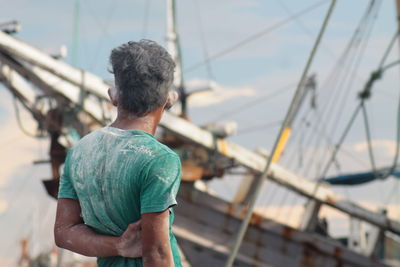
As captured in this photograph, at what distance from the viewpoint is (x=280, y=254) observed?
20797 millimetres

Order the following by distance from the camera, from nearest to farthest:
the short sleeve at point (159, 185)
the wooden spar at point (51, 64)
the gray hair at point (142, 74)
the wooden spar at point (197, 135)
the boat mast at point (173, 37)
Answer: the short sleeve at point (159, 185) < the gray hair at point (142, 74) < the wooden spar at point (51, 64) < the wooden spar at point (197, 135) < the boat mast at point (173, 37)

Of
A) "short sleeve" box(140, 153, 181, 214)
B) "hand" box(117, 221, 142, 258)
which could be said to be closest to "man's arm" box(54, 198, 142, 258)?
"hand" box(117, 221, 142, 258)

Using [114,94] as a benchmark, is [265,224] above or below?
below

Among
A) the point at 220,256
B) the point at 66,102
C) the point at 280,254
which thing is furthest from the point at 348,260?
the point at 66,102

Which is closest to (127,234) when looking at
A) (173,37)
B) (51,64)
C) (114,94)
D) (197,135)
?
(114,94)

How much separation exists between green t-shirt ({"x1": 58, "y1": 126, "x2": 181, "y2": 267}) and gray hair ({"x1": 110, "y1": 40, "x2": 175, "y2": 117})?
0.09 m

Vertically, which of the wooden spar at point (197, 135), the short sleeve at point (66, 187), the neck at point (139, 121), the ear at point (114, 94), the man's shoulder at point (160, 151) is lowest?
the wooden spar at point (197, 135)

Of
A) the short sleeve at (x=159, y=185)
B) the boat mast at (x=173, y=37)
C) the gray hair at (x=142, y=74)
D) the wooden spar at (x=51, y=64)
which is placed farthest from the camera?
the boat mast at (x=173, y=37)

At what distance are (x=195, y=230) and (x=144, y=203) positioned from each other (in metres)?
18.0

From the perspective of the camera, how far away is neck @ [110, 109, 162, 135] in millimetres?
2475

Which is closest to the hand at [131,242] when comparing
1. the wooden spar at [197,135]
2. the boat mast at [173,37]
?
the wooden spar at [197,135]

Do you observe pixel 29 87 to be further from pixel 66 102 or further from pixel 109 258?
pixel 109 258

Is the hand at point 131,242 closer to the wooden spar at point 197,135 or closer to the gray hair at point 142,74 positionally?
the gray hair at point 142,74

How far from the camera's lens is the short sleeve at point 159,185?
2289 mm
